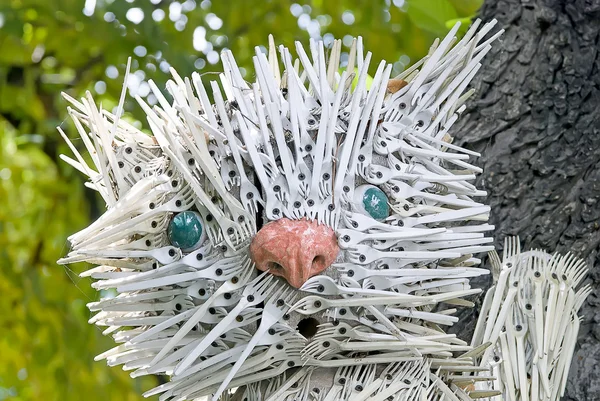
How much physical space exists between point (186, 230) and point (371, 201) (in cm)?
19

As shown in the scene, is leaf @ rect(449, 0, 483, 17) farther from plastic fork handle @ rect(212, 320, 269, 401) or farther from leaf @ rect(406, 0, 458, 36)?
plastic fork handle @ rect(212, 320, 269, 401)

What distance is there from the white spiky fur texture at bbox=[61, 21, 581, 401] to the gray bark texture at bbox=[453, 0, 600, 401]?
12.6 inches

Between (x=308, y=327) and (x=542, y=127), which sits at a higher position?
(x=542, y=127)

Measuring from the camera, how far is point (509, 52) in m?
1.26

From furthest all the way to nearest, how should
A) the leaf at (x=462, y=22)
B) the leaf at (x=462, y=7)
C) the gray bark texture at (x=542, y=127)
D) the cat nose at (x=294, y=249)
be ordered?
the leaf at (x=462, y=7) → the leaf at (x=462, y=22) → the gray bark texture at (x=542, y=127) → the cat nose at (x=294, y=249)

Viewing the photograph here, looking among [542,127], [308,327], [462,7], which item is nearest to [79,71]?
[462,7]

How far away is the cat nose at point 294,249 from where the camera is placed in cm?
73

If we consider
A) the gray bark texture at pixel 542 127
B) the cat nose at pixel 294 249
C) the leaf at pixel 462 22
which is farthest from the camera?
the leaf at pixel 462 22

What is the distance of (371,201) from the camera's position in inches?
31.4

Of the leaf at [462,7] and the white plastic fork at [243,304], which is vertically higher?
the leaf at [462,7]

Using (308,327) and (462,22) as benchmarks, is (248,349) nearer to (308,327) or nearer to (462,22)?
(308,327)

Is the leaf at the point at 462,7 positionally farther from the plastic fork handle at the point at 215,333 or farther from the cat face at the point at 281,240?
the plastic fork handle at the point at 215,333

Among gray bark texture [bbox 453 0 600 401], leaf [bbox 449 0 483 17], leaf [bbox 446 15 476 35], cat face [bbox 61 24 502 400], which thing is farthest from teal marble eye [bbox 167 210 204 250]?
leaf [bbox 449 0 483 17]

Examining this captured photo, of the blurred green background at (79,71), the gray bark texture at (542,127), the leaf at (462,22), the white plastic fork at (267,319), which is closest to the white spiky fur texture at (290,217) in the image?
the white plastic fork at (267,319)
